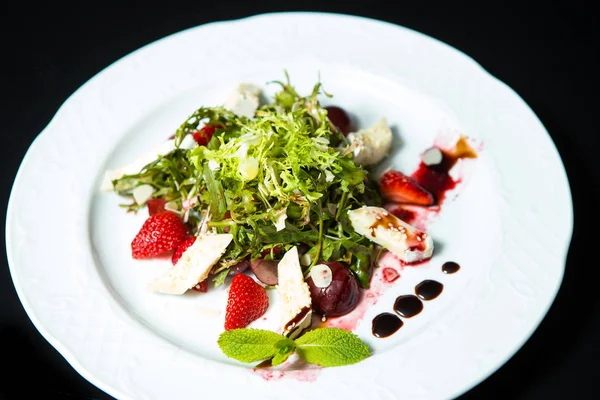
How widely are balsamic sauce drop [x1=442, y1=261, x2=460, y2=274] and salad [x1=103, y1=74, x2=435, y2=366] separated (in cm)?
10

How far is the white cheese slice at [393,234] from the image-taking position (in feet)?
10.8

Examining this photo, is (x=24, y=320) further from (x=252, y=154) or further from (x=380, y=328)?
(x=380, y=328)

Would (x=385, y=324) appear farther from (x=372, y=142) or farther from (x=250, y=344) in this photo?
(x=372, y=142)

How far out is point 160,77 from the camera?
4.23 meters

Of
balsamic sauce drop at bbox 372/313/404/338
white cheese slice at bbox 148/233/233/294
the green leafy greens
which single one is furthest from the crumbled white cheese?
balsamic sauce drop at bbox 372/313/404/338

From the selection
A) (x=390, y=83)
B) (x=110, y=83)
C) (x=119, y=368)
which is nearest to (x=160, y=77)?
(x=110, y=83)

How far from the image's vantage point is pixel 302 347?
2.96 metres

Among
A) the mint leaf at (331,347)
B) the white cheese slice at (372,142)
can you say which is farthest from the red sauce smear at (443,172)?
the mint leaf at (331,347)

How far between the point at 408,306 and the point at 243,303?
73 centimetres

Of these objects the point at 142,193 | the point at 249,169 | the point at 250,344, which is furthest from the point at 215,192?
the point at 250,344

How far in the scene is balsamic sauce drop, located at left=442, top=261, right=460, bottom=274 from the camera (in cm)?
329

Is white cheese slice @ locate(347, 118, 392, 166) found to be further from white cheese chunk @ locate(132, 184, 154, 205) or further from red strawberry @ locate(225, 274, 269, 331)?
white cheese chunk @ locate(132, 184, 154, 205)

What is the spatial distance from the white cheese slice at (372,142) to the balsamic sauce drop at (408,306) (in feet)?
2.57

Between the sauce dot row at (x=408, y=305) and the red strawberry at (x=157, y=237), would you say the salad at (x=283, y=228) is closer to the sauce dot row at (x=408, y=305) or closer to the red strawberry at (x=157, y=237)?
the red strawberry at (x=157, y=237)
